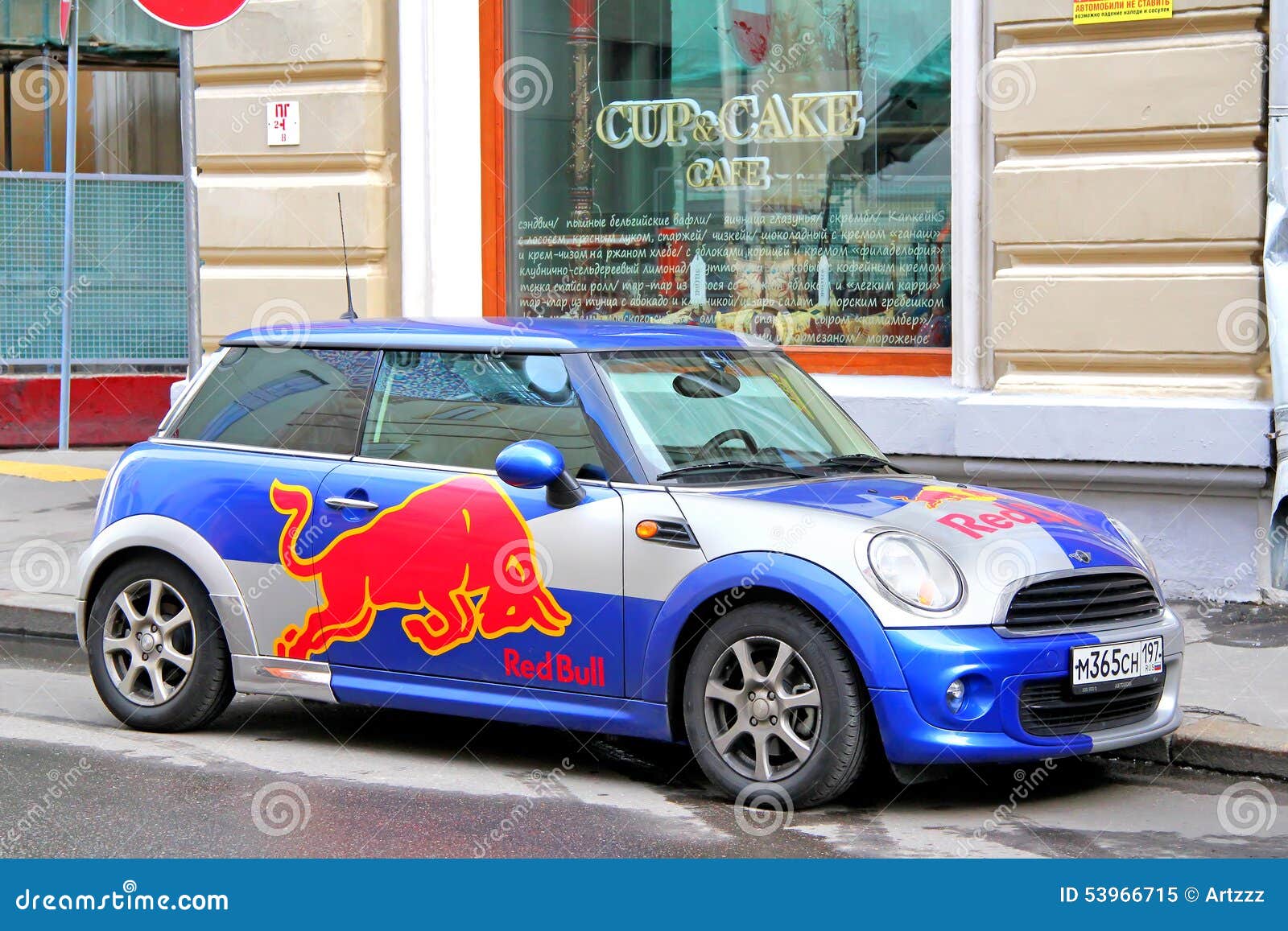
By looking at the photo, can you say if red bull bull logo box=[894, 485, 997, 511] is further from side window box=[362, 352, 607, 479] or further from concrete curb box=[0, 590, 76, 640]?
concrete curb box=[0, 590, 76, 640]

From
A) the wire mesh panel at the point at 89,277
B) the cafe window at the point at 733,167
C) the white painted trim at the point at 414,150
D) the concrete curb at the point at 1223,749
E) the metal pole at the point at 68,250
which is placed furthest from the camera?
the wire mesh panel at the point at 89,277

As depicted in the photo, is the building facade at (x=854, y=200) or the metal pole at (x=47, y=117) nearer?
the building facade at (x=854, y=200)

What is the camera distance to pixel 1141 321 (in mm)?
8711

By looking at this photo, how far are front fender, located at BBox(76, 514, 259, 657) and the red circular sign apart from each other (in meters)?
2.62

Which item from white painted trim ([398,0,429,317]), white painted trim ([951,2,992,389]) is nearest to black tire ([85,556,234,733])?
white painted trim ([951,2,992,389])

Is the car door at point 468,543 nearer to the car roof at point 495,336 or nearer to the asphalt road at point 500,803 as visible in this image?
the car roof at point 495,336

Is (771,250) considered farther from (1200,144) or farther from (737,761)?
(737,761)

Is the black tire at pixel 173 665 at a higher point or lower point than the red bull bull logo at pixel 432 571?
lower

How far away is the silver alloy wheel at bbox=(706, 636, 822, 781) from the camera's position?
17.4 ft

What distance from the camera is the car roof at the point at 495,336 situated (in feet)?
20.1

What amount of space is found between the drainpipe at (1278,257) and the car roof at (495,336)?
2.88 m

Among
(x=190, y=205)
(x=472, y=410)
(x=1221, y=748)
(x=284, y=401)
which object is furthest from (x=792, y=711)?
(x=190, y=205)

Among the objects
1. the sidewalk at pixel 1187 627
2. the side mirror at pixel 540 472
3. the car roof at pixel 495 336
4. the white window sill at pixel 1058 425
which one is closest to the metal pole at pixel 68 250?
the sidewalk at pixel 1187 627

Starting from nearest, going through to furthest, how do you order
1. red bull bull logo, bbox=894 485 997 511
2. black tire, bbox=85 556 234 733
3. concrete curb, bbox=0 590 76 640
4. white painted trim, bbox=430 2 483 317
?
red bull bull logo, bbox=894 485 997 511
black tire, bbox=85 556 234 733
concrete curb, bbox=0 590 76 640
white painted trim, bbox=430 2 483 317
